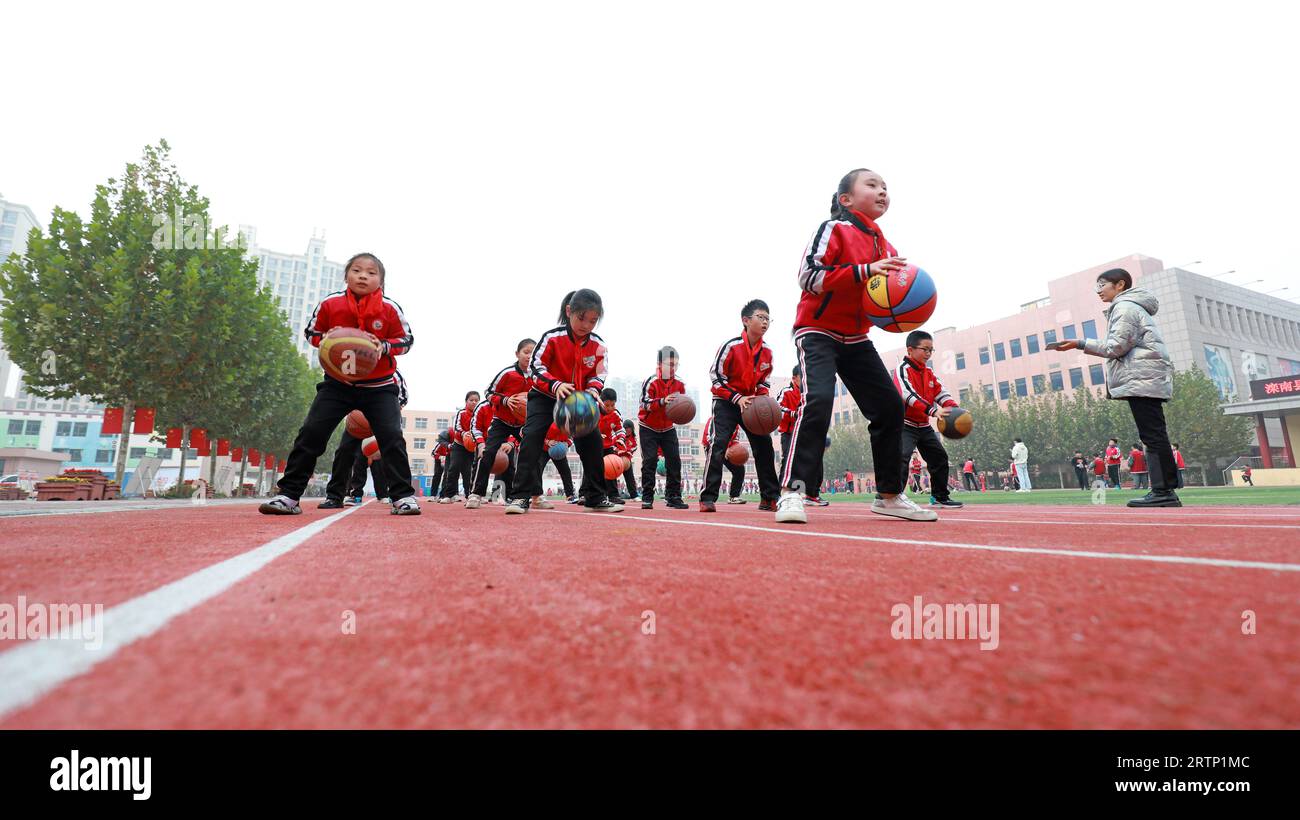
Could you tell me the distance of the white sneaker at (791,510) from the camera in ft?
11.9

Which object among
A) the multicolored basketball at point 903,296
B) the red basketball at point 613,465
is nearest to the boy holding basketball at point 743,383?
the multicolored basketball at point 903,296

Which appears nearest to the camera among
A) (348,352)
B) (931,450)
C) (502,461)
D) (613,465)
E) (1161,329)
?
(348,352)

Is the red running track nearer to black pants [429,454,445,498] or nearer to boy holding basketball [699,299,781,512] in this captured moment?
boy holding basketball [699,299,781,512]

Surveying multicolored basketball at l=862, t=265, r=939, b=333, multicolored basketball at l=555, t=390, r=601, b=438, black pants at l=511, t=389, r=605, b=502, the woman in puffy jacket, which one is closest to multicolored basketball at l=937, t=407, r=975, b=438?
A: the woman in puffy jacket

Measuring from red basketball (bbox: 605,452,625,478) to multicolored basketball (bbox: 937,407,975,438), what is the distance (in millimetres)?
6022

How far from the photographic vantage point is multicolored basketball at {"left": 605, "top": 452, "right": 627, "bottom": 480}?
1147cm

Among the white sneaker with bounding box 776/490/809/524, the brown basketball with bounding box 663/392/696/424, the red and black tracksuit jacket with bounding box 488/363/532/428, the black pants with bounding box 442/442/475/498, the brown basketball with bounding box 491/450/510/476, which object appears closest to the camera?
the white sneaker with bounding box 776/490/809/524

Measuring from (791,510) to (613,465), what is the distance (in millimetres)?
8195

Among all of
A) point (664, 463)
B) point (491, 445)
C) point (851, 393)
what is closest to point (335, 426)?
point (491, 445)

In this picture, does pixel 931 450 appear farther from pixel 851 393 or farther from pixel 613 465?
pixel 613 465

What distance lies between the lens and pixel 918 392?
7.26 meters

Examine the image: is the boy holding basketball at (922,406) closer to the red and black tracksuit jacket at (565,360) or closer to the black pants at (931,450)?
the black pants at (931,450)
